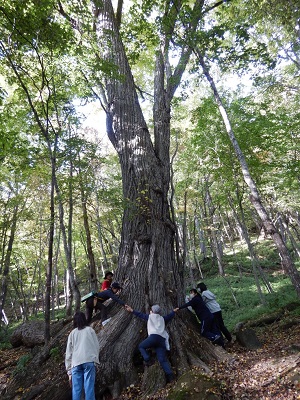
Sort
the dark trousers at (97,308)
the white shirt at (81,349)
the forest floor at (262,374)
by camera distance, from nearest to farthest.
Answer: the forest floor at (262,374) → the white shirt at (81,349) → the dark trousers at (97,308)

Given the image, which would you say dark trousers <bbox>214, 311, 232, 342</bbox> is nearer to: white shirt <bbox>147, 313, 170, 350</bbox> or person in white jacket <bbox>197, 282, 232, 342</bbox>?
person in white jacket <bbox>197, 282, 232, 342</bbox>

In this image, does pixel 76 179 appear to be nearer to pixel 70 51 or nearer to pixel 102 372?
pixel 70 51

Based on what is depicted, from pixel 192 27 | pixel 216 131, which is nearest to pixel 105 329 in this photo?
pixel 192 27

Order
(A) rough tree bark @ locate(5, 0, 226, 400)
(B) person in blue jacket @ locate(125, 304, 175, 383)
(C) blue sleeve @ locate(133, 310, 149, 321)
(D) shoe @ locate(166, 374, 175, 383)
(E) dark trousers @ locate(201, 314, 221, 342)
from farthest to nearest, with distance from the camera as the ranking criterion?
(E) dark trousers @ locate(201, 314, 221, 342) → (C) blue sleeve @ locate(133, 310, 149, 321) → (A) rough tree bark @ locate(5, 0, 226, 400) → (B) person in blue jacket @ locate(125, 304, 175, 383) → (D) shoe @ locate(166, 374, 175, 383)

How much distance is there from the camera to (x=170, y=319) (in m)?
4.66

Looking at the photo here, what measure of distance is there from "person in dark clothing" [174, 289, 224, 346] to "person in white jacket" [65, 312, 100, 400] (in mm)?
2229

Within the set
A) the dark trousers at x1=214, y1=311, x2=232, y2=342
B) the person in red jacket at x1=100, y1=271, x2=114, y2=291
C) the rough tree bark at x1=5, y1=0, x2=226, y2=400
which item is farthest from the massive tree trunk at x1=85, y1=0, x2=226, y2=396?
the dark trousers at x1=214, y1=311, x2=232, y2=342

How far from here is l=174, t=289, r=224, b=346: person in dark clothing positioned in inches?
208

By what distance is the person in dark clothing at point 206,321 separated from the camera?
17.3 feet

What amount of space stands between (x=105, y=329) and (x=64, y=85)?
20.3ft

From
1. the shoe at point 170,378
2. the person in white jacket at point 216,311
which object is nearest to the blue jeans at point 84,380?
the shoe at point 170,378

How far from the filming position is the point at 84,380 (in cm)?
369

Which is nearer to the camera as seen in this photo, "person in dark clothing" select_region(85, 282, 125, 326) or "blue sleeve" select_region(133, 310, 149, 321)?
"blue sleeve" select_region(133, 310, 149, 321)

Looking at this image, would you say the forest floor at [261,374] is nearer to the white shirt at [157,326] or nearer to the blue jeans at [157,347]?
the blue jeans at [157,347]
